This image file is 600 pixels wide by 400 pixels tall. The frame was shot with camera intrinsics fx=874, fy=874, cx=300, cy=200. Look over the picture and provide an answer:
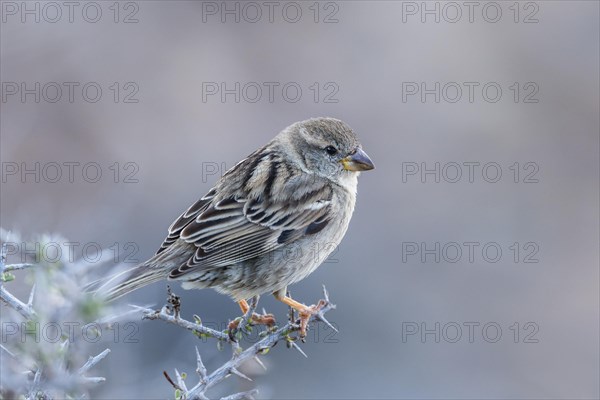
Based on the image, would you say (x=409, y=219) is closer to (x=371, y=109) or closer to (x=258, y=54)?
(x=371, y=109)

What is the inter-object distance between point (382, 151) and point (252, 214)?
23.9 feet

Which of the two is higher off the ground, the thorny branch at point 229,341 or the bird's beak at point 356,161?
the bird's beak at point 356,161

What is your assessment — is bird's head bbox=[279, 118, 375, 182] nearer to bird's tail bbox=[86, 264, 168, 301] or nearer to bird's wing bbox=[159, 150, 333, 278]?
bird's wing bbox=[159, 150, 333, 278]

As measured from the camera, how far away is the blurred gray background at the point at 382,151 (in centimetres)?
964

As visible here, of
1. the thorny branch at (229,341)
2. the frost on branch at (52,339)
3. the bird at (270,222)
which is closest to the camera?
the frost on branch at (52,339)

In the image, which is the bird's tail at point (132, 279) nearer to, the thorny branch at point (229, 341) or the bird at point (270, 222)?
the bird at point (270, 222)

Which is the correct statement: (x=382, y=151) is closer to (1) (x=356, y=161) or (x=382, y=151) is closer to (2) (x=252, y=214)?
(1) (x=356, y=161)

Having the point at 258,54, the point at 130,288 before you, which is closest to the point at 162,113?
the point at 258,54

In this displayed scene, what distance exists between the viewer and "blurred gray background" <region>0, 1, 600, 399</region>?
9.64 metres

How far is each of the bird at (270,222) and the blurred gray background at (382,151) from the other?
2.77ft

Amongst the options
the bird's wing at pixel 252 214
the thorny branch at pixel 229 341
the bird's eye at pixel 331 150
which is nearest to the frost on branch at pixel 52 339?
the thorny branch at pixel 229 341

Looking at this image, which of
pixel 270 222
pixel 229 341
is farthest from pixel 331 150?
pixel 229 341

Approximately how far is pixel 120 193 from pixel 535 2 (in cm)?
1014

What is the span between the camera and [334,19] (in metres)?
15.8
